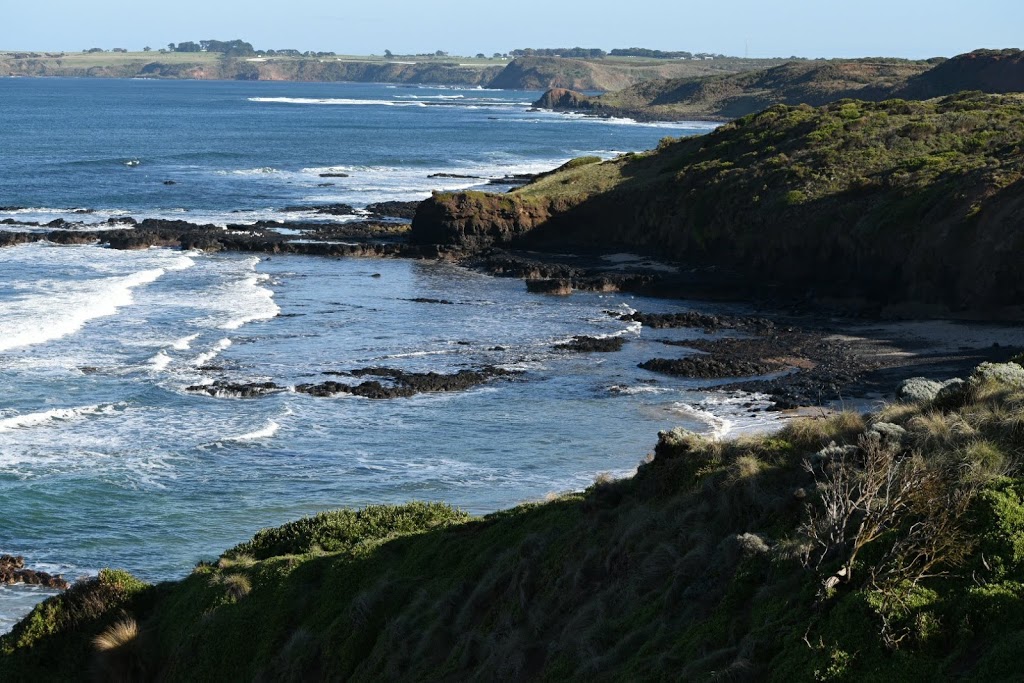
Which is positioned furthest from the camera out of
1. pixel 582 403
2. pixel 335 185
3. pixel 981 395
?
pixel 335 185

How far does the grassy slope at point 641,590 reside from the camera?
876 cm

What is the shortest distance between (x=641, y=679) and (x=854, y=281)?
37880mm

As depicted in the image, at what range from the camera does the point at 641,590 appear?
1109cm

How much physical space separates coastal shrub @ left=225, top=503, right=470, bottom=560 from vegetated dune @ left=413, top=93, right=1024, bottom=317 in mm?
27648

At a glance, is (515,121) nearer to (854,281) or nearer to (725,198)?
(725,198)

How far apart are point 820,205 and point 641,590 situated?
41.4 metres

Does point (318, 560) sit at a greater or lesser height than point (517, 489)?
greater

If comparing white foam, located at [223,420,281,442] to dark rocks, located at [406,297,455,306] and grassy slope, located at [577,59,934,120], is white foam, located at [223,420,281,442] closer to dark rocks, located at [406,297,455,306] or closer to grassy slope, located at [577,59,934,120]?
dark rocks, located at [406,297,455,306]

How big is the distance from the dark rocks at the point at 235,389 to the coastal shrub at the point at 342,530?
594 inches

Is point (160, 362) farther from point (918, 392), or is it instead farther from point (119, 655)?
point (918, 392)

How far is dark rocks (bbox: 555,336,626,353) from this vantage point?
37.6 metres

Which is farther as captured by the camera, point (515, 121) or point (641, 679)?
point (515, 121)

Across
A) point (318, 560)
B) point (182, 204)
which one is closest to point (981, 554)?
point (318, 560)

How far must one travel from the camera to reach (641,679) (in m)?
9.34
